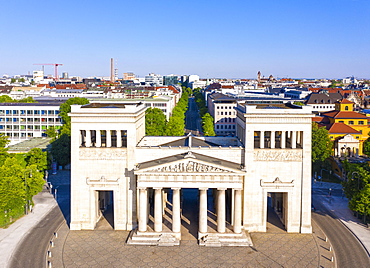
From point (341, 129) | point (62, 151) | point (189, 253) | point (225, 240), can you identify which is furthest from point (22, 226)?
point (341, 129)

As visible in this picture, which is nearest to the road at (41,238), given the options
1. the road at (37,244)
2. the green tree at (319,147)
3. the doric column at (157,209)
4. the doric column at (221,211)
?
the road at (37,244)

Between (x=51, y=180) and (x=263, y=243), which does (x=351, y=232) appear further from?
(x=51, y=180)

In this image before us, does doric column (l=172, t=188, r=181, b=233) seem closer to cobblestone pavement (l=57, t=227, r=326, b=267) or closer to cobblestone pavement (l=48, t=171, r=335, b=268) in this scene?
cobblestone pavement (l=48, t=171, r=335, b=268)

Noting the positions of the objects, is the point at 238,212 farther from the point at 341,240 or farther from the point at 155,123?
Result: the point at 155,123

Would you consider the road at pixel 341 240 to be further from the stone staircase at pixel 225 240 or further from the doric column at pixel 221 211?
the doric column at pixel 221 211

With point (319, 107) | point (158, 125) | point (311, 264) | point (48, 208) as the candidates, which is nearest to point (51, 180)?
point (48, 208)

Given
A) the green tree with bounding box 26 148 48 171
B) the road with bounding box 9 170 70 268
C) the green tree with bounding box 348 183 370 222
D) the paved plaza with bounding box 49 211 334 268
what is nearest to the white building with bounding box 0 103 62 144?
the green tree with bounding box 26 148 48 171
